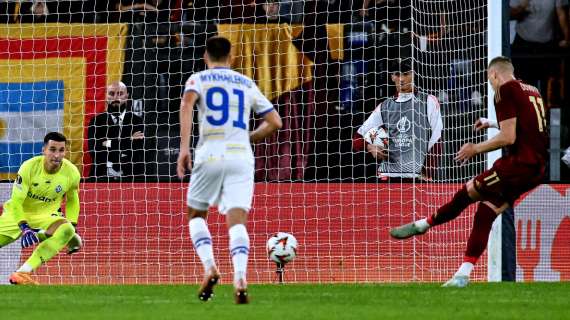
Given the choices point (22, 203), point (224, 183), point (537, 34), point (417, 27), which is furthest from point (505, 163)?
point (22, 203)

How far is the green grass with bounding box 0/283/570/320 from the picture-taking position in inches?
350

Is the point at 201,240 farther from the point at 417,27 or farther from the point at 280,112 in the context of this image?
the point at 417,27

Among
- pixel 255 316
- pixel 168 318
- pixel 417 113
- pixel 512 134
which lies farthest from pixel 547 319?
pixel 417 113

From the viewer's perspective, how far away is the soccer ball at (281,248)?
1431 cm

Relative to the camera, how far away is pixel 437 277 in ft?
50.6

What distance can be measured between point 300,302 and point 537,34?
745 cm

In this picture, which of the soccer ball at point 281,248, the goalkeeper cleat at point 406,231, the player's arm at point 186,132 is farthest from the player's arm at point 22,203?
the player's arm at point 186,132

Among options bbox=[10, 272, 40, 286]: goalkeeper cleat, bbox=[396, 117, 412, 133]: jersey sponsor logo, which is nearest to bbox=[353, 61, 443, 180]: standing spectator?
bbox=[396, 117, 412, 133]: jersey sponsor logo

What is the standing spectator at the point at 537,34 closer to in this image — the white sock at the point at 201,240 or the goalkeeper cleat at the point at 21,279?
the goalkeeper cleat at the point at 21,279

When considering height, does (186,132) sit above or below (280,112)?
below

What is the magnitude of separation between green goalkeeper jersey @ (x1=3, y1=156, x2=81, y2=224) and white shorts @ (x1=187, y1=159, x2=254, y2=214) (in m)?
5.26

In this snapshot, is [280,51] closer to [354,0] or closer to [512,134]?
[354,0]

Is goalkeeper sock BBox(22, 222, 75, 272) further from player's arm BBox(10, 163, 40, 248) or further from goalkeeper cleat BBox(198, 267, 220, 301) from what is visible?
goalkeeper cleat BBox(198, 267, 220, 301)

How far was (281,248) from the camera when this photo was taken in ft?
47.0
